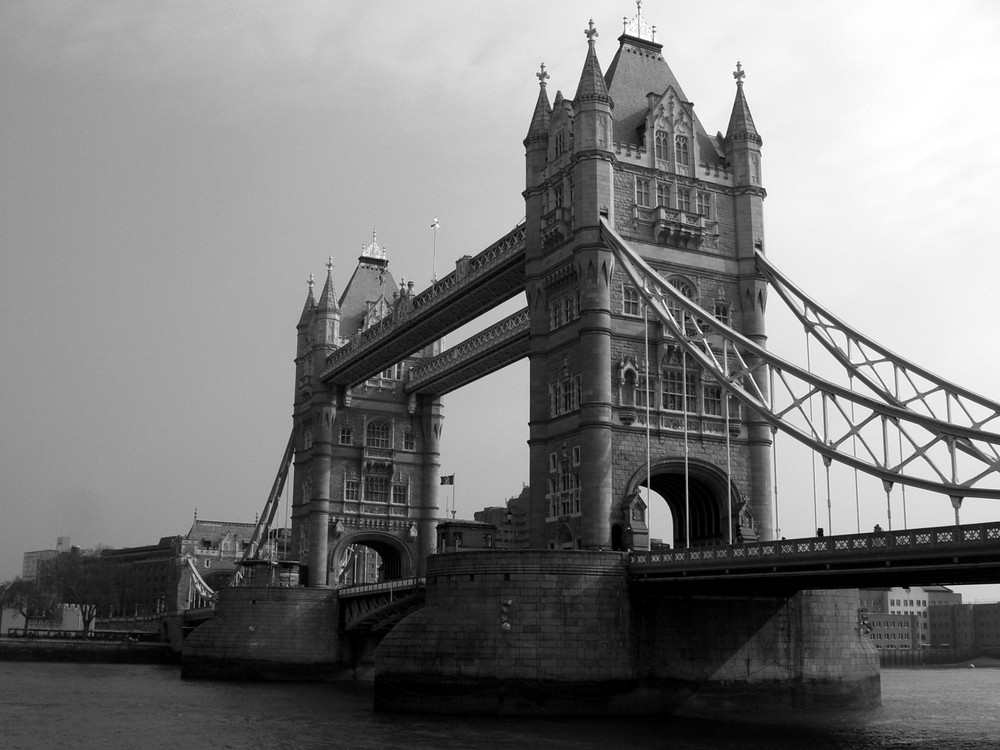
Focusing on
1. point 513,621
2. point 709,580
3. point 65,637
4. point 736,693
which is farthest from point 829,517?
point 65,637

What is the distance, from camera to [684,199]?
51.9 m

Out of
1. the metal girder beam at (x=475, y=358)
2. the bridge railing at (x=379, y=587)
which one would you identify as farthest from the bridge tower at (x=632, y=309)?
the metal girder beam at (x=475, y=358)

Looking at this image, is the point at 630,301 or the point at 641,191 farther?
the point at 641,191

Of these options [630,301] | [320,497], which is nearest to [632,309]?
[630,301]

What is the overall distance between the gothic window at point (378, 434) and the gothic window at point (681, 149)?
117ft

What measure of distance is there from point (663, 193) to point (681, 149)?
257cm

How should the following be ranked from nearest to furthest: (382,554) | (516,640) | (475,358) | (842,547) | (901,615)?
(842,547), (516,640), (475,358), (382,554), (901,615)

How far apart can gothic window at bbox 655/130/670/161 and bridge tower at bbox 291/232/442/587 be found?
30.4 meters

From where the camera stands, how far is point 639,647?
140ft

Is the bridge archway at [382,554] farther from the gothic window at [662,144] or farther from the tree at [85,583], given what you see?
the tree at [85,583]

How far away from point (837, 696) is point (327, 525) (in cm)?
4011

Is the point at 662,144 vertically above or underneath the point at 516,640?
above

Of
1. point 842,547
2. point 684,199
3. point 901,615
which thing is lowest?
point 901,615

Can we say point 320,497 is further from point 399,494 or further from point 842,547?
point 842,547
